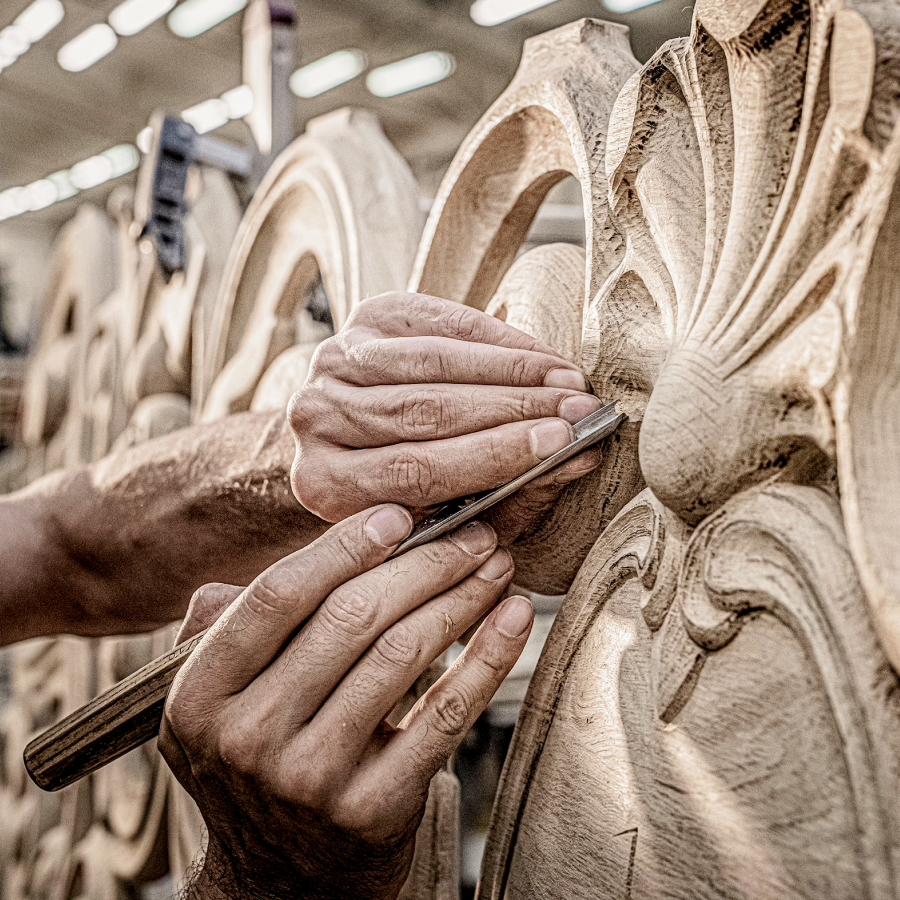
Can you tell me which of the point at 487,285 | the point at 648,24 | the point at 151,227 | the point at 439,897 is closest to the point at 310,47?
the point at 648,24

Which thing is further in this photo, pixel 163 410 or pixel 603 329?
pixel 163 410

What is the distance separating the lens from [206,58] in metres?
4.73

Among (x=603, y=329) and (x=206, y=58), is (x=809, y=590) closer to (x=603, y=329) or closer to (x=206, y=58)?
(x=603, y=329)

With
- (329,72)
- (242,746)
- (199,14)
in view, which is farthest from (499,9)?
(242,746)

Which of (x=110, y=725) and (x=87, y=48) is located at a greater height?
(x=87, y=48)

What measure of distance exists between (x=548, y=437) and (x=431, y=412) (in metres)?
0.08

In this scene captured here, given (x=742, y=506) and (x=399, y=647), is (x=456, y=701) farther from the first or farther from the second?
(x=742, y=506)

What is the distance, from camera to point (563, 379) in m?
0.54

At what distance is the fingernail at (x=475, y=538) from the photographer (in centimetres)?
53

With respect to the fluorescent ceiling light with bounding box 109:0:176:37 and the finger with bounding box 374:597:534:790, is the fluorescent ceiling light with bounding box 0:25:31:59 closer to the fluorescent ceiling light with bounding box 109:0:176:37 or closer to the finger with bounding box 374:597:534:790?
the fluorescent ceiling light with bounding box 109:0:176:37

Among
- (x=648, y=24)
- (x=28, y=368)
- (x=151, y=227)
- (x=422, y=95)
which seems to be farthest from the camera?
(x=422, y=95)

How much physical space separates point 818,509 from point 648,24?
4165 millimetres

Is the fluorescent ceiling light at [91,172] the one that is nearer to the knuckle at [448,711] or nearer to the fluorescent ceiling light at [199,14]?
the fluorescent ceiling light at [199,14]

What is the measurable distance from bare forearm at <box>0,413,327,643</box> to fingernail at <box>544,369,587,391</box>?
11.9 inches
